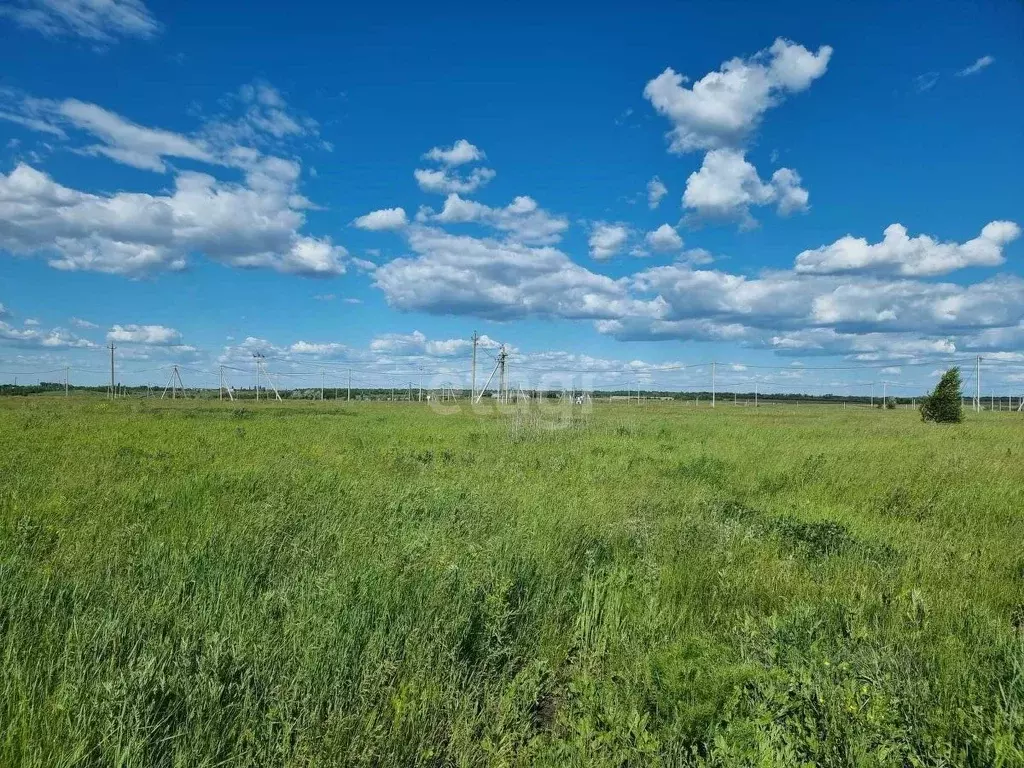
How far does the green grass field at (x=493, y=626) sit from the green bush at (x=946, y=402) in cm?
2804

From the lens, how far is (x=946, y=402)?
102 feet

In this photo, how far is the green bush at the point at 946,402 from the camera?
102ft

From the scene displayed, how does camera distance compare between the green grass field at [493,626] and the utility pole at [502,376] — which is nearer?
the green grass field at [493,626]

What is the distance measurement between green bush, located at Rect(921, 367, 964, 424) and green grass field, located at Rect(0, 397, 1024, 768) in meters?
28.0

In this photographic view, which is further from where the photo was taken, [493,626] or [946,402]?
[946,402]

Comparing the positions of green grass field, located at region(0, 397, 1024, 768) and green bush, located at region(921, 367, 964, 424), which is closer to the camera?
green grass field, located at region(0, 397, 1024, 768)

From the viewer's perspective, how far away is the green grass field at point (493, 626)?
2688 mm

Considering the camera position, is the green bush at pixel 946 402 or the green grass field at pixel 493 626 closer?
the green grass field at pixel 493 626

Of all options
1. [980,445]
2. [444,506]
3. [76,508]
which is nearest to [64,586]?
[76,508]

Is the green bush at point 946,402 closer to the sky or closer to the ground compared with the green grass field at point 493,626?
closer to the sky

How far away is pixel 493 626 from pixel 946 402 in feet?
119

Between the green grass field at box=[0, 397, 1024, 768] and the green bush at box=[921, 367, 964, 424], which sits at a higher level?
the green bush at box=[921, 367, 964, 424]

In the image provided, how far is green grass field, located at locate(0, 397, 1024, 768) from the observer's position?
269cm

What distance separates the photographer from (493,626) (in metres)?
3.69
